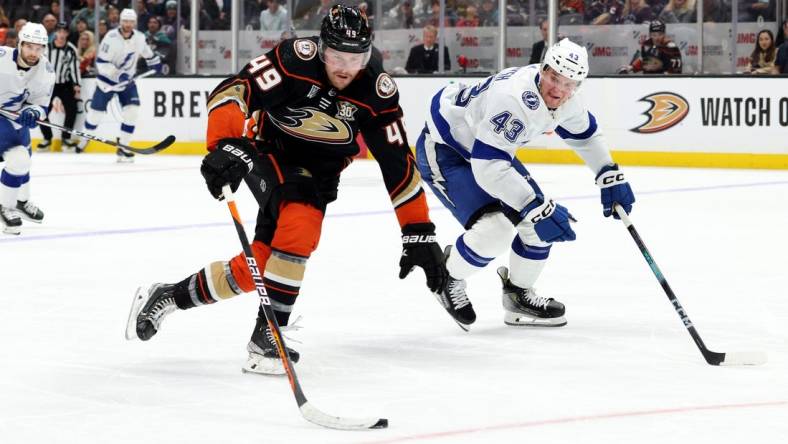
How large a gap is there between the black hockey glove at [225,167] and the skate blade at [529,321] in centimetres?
142

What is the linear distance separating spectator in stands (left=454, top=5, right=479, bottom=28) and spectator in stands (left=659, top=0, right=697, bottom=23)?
1.86 metres

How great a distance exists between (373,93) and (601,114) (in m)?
8.65

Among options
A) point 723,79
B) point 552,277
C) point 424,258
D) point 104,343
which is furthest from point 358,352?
point 723,79

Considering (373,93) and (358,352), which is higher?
(373,93)

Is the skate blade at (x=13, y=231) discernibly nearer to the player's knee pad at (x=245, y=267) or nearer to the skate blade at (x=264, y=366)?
the player's knee pad at (x=245, y=267)

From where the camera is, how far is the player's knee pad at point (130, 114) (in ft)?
41.3

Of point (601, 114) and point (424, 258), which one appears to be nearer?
point (424, 258)

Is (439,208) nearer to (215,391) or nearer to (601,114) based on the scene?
(601,114)

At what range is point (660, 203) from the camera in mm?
8461

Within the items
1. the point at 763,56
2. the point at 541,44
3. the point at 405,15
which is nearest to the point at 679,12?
the point at 763,56

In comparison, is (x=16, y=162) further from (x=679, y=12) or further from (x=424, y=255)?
(x=679, y=12)

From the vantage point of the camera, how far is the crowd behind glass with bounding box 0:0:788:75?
38.4ft

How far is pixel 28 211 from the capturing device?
7.14 meters

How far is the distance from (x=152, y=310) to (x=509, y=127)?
125 cm
